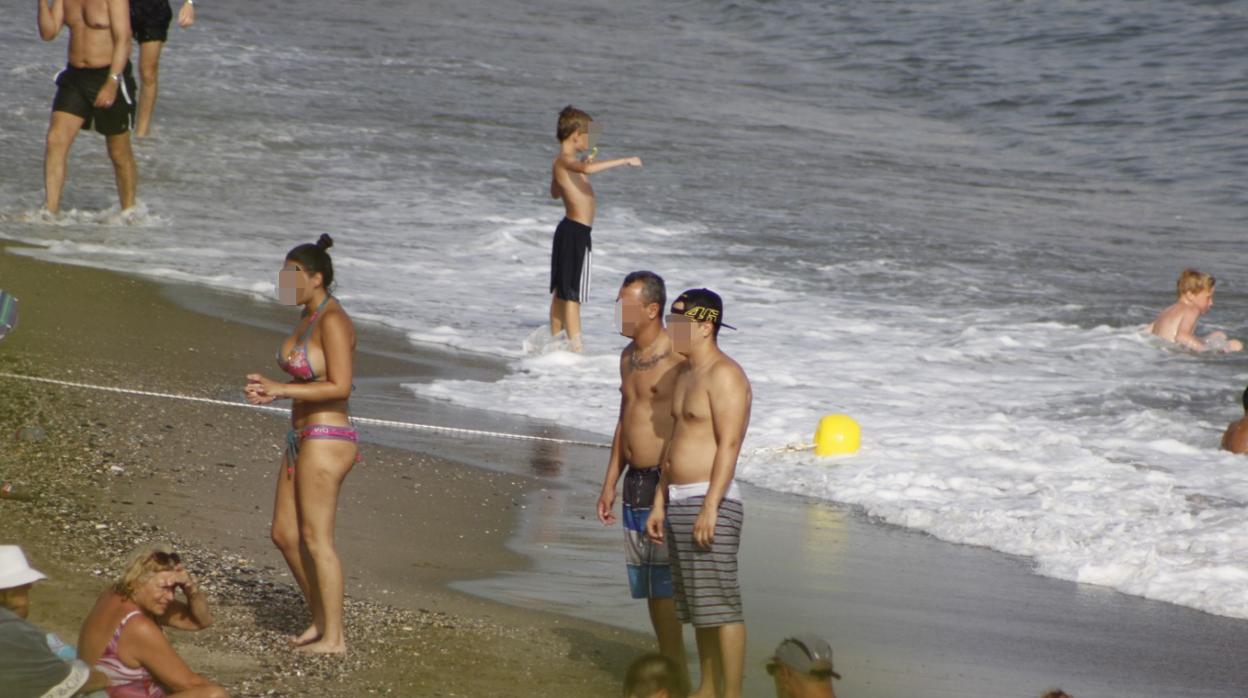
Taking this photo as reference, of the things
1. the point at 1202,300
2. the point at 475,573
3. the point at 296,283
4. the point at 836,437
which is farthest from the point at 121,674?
the point at 1202,300

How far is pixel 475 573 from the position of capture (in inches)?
246

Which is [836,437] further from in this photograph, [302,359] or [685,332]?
[302,359]

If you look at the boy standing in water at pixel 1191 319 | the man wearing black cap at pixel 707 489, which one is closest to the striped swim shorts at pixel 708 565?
the man wearing black cap at pixel 707 489

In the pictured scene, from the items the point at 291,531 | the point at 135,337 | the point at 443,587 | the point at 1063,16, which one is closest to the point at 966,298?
the point at 135,337

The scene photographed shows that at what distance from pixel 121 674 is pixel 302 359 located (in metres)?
1.16

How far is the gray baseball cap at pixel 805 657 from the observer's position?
4035mm

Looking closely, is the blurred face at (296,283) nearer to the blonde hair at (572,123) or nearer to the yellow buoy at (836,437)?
the yellow buoy at (836,437)

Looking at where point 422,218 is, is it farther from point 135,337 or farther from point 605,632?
point 605,632

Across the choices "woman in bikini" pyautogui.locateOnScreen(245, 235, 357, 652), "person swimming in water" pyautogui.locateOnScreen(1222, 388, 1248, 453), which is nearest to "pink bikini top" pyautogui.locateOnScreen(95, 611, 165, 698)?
"woman in bikini" pyautogui.locateOnScreen(245, 235, 357, 652)

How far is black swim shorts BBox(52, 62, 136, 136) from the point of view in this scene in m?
11.9

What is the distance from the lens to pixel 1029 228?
17031 millimetres

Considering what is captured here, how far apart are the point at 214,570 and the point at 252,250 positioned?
769 centimetres

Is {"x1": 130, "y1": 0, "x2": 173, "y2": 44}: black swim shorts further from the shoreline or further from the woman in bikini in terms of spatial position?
the woman in bikini

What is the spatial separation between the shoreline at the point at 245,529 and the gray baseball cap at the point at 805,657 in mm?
1203
